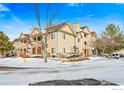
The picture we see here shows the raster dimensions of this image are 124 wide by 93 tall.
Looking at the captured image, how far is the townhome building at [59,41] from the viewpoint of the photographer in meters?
3.09

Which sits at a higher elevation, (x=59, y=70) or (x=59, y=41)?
(x=59, y=41)

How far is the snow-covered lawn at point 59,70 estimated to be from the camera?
3037mm

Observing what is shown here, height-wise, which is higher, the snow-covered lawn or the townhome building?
the townhome building

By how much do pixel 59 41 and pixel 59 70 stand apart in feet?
0.92

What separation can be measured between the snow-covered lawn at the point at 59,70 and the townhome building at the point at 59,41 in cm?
8

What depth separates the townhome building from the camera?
10.1ft

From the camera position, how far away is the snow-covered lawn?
9.96 ft

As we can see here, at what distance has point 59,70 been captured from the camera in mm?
3107

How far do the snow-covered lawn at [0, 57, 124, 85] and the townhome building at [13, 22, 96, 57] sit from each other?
0.08m

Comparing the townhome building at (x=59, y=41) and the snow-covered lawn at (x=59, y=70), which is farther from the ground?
the townhome building at (x=59, y=41)

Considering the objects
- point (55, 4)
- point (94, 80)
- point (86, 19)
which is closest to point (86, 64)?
point (94, 80)

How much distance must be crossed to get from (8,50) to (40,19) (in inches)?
17.0

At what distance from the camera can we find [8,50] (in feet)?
10.2
